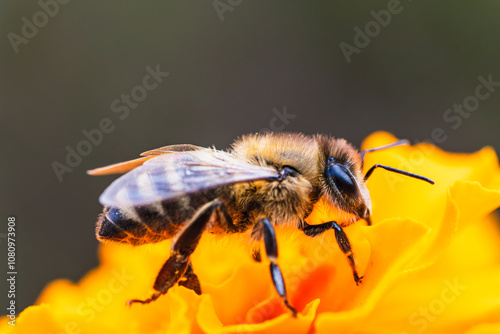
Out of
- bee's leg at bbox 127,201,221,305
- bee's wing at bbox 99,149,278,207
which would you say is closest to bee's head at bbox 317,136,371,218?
bee's wing at bbox 99,149,278,207

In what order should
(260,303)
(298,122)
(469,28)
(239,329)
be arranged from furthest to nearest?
(298,122) → (469,28) → (260,303) → (239,329)

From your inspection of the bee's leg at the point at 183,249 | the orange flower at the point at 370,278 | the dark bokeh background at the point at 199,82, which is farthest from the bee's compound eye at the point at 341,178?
the dark bokeh background at the point at 199,82

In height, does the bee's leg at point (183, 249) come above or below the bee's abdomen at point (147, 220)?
below

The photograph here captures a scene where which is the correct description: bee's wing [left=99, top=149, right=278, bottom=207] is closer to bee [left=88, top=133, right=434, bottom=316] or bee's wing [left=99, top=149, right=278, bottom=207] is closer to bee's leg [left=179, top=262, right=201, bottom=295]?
bee [left=88, top=133, right=434, bottom=316]

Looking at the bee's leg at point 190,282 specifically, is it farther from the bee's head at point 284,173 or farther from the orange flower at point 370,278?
the bee's head at point 284,173

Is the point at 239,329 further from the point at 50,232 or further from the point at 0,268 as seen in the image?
the point at 50,232

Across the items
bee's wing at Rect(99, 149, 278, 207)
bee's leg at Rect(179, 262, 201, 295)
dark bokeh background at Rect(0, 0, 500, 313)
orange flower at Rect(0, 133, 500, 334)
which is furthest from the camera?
dark bokeh background at Rect(0, 0, 500, 313)

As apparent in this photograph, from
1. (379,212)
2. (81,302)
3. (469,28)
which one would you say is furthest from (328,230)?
(469,28)
